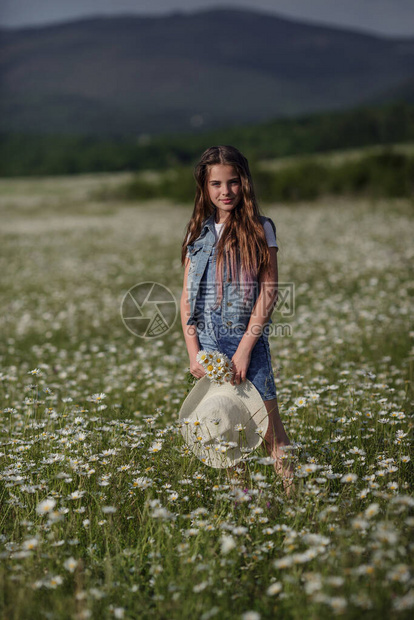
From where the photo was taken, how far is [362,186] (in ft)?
102

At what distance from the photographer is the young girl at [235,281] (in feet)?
11.9

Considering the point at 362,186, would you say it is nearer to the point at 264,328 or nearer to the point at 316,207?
the point at 316,207

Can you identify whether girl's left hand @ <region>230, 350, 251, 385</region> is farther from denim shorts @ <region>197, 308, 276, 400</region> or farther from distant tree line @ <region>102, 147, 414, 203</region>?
distant tree line @ <region>102, 147, 414, 203</region>

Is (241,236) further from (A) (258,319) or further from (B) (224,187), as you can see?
(A) (258,319)

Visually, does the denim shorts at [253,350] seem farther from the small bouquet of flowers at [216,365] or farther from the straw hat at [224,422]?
the small bouquet of flowers at [216,365]

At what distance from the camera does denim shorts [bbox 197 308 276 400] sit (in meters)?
3.65

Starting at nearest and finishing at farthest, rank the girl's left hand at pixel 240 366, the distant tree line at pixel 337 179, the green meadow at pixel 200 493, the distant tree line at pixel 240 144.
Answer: the green meadow at pixel 200 493 < the girl's left hand at pixel 240 366 < the distant tree line at pixel 337 179 < the distant tree line at pixel 240 144

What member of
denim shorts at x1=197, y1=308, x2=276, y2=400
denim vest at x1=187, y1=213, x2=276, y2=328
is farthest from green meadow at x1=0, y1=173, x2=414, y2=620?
denim vest at x1=187, y1=213, x2=276, y2=328

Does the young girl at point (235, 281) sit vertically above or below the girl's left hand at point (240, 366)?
above

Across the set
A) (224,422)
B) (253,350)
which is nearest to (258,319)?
(253,350)

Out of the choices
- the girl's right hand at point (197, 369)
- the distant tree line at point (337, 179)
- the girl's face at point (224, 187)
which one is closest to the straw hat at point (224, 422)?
the girl's right hand at point (197, 369)

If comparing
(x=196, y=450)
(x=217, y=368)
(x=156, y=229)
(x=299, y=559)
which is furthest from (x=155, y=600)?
(x=156, y=229)

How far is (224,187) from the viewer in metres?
3.68

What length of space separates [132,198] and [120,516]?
47055 millimetres
